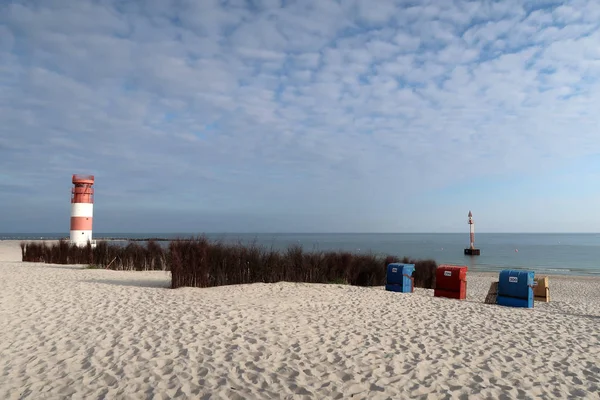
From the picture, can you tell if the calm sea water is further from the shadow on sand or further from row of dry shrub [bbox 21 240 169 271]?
the shadow on sand

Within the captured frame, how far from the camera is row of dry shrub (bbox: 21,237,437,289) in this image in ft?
35.2

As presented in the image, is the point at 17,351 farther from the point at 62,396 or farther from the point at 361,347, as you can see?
the point at 361,347

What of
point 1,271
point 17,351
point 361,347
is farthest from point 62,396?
point 1,271

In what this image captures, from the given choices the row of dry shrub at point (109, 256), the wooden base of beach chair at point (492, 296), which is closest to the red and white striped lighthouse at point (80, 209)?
the row of dry shrub at point (109, 256)

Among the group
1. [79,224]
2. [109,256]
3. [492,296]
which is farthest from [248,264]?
[79,224]

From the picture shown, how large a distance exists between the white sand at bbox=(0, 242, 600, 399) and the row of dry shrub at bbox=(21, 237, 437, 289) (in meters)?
1.95

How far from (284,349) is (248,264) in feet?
22.3

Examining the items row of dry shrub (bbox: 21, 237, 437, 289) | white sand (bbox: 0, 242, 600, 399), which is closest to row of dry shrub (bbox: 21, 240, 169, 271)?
row of dry shrub (bbox: 21, 237, 437, 289)

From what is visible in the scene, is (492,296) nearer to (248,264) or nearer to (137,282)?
(248,264)

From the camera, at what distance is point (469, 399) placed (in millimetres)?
3816

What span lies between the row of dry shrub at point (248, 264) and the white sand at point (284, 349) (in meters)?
1.95

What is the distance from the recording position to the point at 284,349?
17.0 feet

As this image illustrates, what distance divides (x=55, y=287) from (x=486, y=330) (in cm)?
968

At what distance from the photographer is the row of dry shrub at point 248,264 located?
1072 cm
